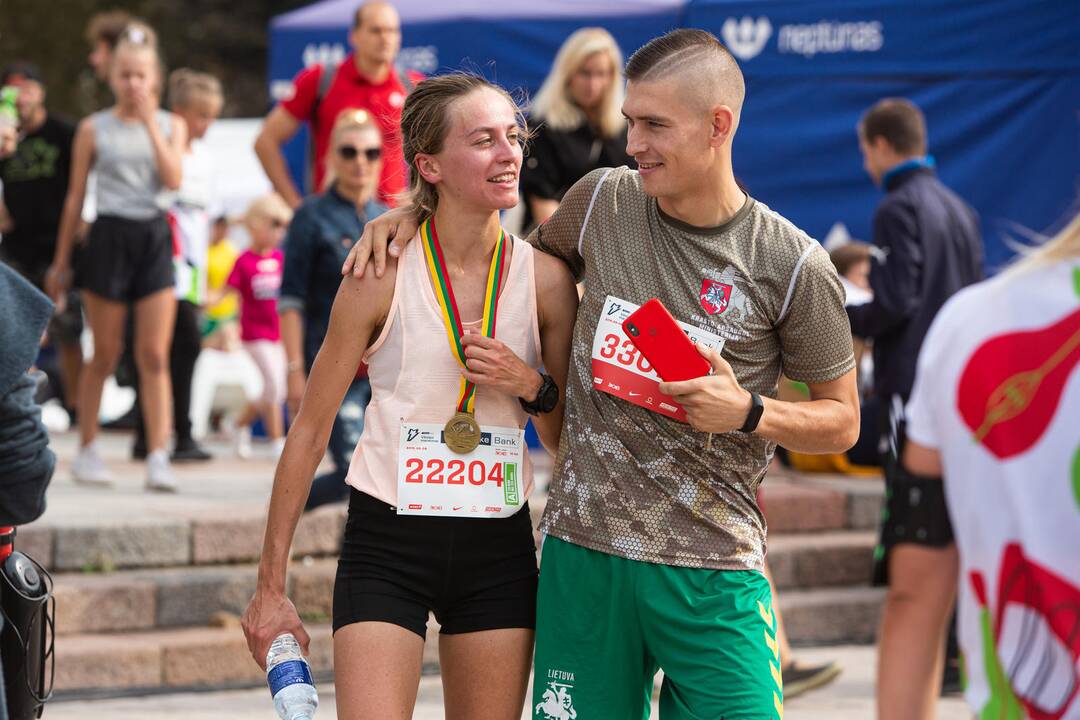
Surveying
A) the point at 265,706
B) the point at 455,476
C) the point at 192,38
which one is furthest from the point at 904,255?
the point at 192,38

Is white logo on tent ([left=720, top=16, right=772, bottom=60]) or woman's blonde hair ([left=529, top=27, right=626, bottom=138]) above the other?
white logo on tent ([left=720, top=16, right=772, bottom=60])

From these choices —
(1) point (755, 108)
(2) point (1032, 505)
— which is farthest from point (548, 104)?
(2) point (1032, 505)

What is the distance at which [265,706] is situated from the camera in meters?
6.45

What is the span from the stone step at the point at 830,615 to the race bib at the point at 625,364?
15.3 ft

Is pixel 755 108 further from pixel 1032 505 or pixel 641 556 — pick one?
pixel 1032 505

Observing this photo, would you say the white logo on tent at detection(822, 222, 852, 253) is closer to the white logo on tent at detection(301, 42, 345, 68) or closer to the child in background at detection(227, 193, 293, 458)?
the child in background at detection(227, 193, 293, 458)

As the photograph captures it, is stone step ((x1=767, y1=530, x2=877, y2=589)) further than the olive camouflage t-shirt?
Yes

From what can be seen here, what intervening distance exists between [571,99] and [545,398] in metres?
3.63

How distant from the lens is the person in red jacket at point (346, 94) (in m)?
7.20

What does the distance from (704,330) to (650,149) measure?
0.39 metres

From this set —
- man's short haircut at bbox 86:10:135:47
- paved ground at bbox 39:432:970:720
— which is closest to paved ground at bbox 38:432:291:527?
paved ground at bbox 39:432:970:720

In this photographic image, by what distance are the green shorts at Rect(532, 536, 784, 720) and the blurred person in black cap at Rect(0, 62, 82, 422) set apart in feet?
21.6

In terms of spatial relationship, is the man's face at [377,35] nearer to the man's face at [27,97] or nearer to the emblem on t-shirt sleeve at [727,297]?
the man's face at [27,97]

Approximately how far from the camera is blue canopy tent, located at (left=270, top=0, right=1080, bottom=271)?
966 centimetres
